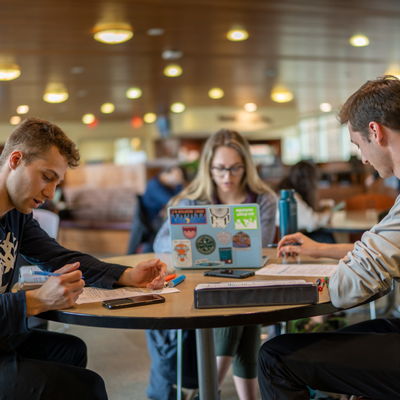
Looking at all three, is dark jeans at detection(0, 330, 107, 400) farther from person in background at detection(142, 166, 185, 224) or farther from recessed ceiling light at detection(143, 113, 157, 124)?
recessed ceiling light at detection(143, 113, 157, 124)

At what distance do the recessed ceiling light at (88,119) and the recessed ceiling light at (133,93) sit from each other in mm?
4049

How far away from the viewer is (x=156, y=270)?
5.40ft

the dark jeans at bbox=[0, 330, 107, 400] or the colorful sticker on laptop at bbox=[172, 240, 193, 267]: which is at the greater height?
the colorful sticker on laptop at bbox=[172, 240, 193, 267]

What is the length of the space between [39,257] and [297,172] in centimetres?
251

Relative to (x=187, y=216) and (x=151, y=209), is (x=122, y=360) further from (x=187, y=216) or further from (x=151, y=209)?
(x=151, y=209)

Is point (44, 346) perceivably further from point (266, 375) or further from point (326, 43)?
point (326, 43)

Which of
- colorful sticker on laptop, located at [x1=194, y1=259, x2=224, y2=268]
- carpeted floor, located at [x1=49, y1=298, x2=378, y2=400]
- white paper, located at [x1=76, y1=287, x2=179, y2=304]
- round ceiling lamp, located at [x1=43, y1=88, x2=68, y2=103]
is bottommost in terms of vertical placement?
carpeted floor, located at [x1=49, y1=298, x2=378, y2=400]

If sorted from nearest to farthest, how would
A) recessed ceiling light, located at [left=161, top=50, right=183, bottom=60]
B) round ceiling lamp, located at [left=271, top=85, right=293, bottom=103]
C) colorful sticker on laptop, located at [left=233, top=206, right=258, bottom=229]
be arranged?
colorful sticker on laptop, located at [left=233, top=206, right=258, bottom=229] < recessed ceiling light, located at [left=161, top=50, right=183, bottom=60] < round ceiling lamp, located at [left=271, top=85, right=293, bottom=103]

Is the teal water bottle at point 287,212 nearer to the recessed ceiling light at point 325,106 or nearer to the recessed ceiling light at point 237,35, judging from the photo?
the recessed ceiling light at point 237,35

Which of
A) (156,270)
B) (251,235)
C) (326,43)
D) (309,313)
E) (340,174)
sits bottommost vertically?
(309,313)

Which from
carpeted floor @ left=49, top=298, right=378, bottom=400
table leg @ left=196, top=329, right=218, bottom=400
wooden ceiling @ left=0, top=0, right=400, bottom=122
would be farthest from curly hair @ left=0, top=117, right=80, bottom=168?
wooden ceiling @ left=0, top=0, right=400, bottom=122

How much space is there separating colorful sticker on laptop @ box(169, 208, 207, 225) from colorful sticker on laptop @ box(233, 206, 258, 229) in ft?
0.39

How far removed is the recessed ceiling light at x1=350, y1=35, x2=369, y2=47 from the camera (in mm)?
6219

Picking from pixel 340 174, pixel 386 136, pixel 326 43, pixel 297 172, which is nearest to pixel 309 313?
pixel 386 136
